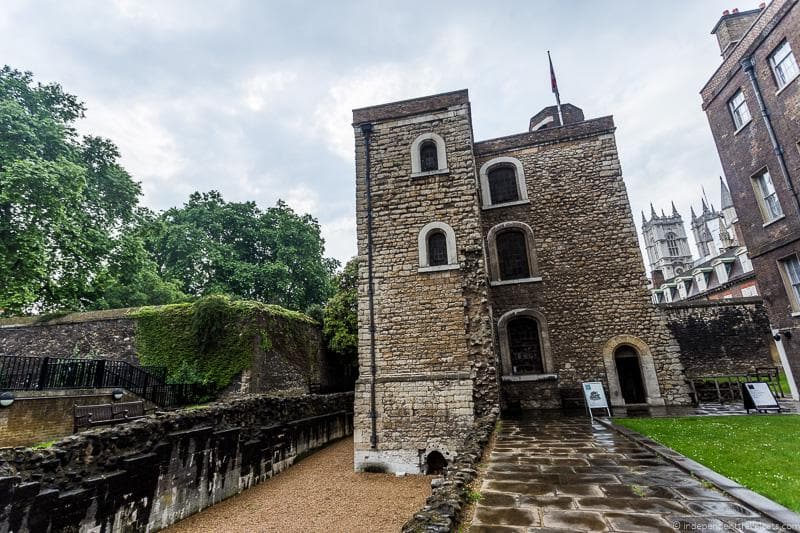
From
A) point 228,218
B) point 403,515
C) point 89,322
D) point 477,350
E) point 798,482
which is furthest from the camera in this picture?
point 228,218

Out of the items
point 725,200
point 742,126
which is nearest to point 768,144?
point 742,126

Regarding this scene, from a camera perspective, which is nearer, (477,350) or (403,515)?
(403,515)

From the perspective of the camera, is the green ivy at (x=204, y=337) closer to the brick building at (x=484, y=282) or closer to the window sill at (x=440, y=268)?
the brick building at (x=484, y=282)

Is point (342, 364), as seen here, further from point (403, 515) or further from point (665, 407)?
point (665, 407)

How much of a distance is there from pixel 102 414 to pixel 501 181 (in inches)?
579

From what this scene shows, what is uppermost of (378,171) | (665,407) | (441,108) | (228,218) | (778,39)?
(228,218)

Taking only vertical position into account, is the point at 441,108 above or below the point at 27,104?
below

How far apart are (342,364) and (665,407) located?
15.2 meters

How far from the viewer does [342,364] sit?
68.0 ft

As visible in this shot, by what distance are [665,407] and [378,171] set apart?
38.0 ft

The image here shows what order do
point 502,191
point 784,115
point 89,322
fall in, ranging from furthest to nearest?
point 89,322 → point 502,191 → point 784,115

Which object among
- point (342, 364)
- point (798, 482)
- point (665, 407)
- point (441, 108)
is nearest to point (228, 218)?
point (342, 364)

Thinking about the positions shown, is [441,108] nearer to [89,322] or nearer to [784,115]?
[784,115]

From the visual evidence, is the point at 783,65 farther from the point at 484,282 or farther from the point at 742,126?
the point at 484,282
